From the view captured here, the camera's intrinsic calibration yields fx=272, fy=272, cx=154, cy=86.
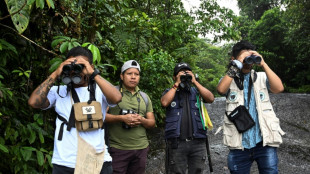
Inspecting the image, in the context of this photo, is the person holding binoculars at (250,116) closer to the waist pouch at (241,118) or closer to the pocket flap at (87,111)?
the waist pouch at (241,118)

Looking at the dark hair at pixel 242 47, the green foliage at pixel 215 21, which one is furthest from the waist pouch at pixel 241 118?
the green foliage at pixel 215 21

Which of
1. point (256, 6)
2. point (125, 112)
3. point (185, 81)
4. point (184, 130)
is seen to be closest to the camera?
point (125, 112)

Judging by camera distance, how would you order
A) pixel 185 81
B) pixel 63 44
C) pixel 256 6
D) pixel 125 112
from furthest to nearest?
pixel 256 6 → pixel 185 81 → pixel 125 112 → pixel 63 44

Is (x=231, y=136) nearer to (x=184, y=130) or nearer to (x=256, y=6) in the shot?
(x=184, y=130)

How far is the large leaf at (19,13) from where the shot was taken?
2.26 meters

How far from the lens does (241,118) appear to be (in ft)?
9.60

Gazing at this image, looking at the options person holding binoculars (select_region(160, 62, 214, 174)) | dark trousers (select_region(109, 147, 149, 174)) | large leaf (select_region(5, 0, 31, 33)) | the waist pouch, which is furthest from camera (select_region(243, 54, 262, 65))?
large leaf (select_region(5, 0, 31, 33))

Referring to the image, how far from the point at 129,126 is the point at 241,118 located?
4.24ft

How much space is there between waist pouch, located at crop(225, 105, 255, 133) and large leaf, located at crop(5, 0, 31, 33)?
2229 millimetres

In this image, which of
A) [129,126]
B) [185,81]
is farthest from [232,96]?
[129,126]

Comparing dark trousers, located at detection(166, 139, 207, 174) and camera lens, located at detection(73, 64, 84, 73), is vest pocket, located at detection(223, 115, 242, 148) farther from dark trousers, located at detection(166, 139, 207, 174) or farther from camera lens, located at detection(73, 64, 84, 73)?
camera lens, located at detection(73, 64, 84, 73)

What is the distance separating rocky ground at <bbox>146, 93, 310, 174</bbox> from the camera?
18.9 feet

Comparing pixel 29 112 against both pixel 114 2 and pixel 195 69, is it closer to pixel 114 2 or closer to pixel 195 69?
pixel 114 2

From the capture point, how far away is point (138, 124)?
3.26 metres
